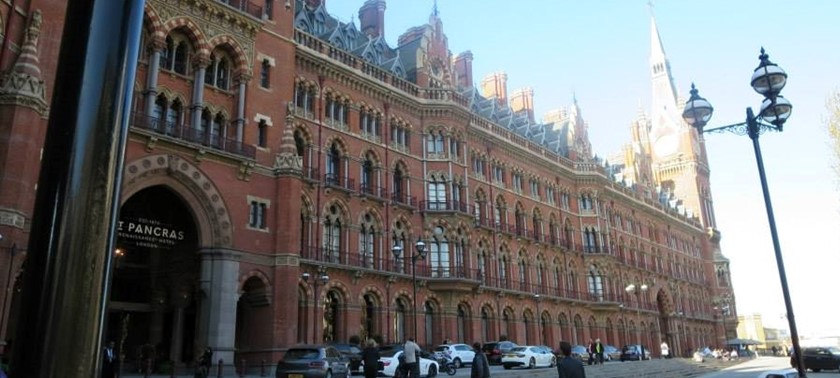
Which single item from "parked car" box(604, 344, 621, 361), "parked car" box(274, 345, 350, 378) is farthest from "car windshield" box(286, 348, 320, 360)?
"parked car" box(604, 344, 621, 361)

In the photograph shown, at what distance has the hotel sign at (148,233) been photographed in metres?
25.0

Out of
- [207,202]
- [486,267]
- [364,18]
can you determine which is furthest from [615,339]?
[207,202]

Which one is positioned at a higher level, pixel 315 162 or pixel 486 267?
pixel 315 162

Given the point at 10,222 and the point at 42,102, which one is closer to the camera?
the point at 10,222

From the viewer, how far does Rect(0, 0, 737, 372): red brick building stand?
84.6 feet

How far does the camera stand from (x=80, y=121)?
2.00 metres

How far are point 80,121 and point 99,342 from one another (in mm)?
689

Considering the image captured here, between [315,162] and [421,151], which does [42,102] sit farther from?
[421,151]

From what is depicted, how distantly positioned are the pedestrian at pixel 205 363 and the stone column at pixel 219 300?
541mm

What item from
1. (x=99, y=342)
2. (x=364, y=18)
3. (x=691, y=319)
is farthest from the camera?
(x=691, y=319)

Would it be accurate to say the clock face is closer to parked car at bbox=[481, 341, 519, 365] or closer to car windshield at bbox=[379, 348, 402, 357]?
parked car at bbox=[481, 341, 519, 365]

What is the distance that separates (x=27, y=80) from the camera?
20.6m

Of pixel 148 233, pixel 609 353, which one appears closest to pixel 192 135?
pixel 148 233

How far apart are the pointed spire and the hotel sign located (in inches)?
219
